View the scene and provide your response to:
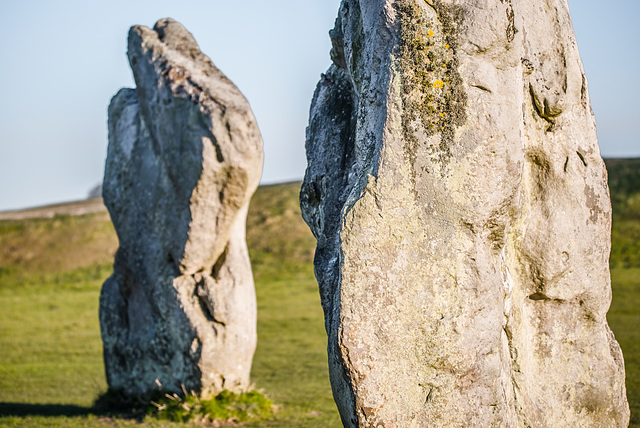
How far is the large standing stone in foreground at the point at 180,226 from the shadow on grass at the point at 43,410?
52cm

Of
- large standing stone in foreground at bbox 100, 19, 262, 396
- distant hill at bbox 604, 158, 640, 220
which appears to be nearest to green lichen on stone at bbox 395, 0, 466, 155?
large standing stone in foreground at bbox 100, 19, 262, 396

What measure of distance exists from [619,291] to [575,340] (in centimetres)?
1162

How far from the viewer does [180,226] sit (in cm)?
791

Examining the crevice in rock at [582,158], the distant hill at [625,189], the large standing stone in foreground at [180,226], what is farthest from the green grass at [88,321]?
the distant hill at [625,189]

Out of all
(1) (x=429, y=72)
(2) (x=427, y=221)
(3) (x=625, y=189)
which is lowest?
(3) (x=625, y=189)

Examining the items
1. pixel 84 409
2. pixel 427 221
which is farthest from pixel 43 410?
pixel 427 221

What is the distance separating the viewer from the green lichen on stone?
11.3ft

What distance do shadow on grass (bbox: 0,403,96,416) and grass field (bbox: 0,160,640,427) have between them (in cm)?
2

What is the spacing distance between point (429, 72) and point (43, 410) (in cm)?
704

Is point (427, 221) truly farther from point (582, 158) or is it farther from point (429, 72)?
point (582, 158)

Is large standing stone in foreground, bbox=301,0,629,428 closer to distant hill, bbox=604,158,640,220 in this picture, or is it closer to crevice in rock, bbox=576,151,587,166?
crevice in rock, bbox=576,151,587,166

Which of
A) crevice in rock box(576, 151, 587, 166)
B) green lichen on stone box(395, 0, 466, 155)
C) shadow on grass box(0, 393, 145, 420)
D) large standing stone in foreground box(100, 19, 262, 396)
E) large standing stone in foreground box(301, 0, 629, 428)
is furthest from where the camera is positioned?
shadow on grass box(0, 393, 145, 420)

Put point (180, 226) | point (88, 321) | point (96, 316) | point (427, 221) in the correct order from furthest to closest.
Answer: point (96, 316), point (88, 321), point (180, 226), point (427, 221)

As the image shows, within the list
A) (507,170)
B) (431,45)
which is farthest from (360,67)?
(507,170)
